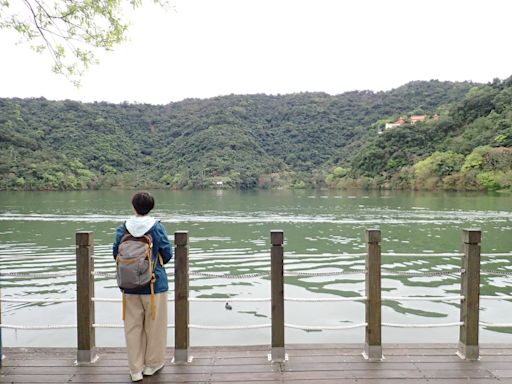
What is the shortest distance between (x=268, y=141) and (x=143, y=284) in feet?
353

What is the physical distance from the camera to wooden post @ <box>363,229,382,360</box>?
3.32 metres

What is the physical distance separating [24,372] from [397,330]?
5.24 metres

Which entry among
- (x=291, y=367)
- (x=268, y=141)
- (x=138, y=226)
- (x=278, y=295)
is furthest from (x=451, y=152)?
(x=138, y=226)

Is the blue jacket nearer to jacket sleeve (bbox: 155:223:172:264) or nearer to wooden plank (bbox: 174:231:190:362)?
jacket sleeve (bbox: 155:223:172:264)

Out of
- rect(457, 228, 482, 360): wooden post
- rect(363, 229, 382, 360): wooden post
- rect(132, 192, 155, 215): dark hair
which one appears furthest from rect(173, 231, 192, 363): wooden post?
rect(457, 228, 482, 360): wooden post

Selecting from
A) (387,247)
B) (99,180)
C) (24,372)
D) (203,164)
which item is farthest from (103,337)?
(203,164)

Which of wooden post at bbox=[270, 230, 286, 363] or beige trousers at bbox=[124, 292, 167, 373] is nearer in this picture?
beige trousers at bbox=[124, 292, 167, 373]

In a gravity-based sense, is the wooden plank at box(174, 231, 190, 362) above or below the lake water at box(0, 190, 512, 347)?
above

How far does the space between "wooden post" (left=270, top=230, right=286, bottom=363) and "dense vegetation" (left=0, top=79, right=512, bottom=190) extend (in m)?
52.0

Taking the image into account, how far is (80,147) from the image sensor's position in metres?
90.7

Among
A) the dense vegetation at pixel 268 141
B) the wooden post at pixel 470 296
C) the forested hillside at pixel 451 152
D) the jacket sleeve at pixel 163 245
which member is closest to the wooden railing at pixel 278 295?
the wooden post at pixel 470 296

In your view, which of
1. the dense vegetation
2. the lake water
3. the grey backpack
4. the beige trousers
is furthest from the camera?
the dense vegetation

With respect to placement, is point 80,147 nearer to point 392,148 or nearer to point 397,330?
point 392,148

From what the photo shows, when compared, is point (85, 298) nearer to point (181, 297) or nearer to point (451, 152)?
point (181, 297)
